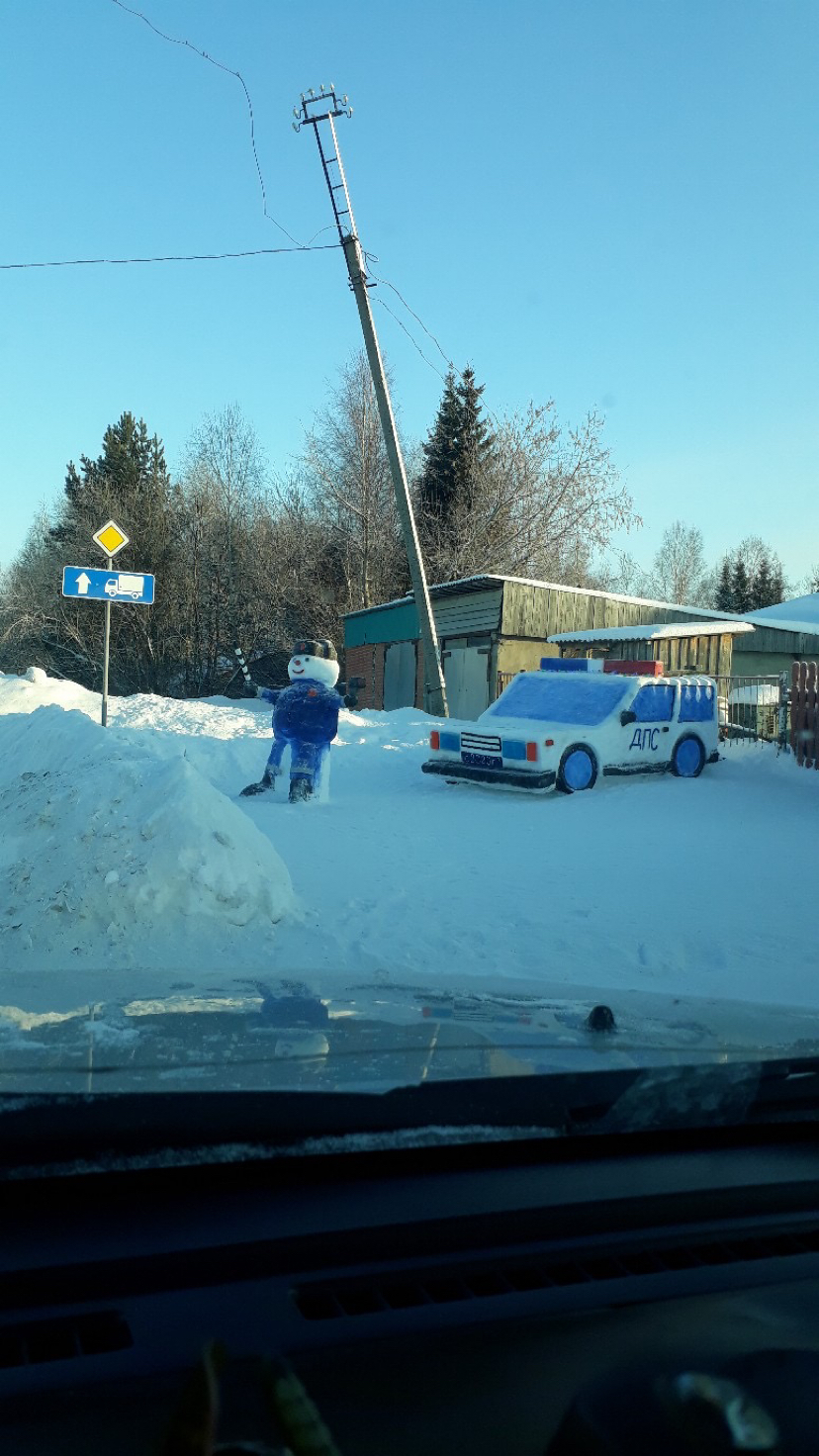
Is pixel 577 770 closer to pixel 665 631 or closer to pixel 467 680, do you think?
pixel 665 631

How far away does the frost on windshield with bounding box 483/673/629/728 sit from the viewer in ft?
50.8

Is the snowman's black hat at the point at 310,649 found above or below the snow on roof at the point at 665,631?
below

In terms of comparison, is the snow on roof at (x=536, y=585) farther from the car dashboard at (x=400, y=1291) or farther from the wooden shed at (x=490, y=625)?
the car dashboard at (x=400, y=1291)

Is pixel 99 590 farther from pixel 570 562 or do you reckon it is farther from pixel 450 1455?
pixel 570 562

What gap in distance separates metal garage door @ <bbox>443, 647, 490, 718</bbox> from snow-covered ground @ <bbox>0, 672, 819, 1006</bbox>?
17.0 meters

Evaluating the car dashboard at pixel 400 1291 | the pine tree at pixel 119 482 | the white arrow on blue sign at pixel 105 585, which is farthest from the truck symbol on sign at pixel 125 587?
the pine tree at pixel 119 482

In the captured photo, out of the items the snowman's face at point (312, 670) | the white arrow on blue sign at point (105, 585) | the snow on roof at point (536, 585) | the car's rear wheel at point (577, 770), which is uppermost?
the snow on roof at point (536, 585)

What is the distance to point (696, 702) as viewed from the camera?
16.5m

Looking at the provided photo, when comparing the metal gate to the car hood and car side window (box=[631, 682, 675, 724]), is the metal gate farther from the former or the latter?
the car hood

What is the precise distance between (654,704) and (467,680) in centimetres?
1446

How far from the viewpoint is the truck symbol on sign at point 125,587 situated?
45.4 ft

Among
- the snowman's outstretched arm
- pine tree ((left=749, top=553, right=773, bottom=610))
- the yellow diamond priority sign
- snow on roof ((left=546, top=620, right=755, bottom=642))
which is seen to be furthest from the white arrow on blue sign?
pine tree ((left=749, top=553, right=773, bottom=610))

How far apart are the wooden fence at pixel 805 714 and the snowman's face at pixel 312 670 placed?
7270 millimetres

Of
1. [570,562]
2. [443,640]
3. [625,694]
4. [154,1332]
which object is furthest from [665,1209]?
[570,562]
